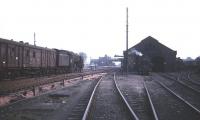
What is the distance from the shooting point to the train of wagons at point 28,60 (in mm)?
23703

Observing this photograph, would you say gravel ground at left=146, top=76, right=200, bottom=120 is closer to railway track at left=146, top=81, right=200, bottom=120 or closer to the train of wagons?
railway track at left=146, top=81, right=200, bottom=120

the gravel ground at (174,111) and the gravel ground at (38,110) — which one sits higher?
the gravel ground at (38,110)

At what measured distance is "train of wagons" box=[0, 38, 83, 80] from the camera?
23.7 metres

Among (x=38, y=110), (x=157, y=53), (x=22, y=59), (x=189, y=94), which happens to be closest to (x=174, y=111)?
(x=38, y=110)

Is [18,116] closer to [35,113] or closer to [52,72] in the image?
[35,113]

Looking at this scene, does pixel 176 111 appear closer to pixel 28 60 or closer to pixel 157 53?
pixel 28 60

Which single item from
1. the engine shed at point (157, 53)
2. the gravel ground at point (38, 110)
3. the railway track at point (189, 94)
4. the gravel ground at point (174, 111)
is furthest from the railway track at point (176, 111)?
the engine shed at point (157, 53)

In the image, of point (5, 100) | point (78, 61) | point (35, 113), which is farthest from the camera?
point (78, 61)

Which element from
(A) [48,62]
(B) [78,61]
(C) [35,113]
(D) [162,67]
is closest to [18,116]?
(C) [35,113]

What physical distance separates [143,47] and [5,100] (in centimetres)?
5706

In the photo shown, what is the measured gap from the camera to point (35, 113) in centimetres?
1280

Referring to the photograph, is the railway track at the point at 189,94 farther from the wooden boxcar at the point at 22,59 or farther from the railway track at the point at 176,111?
the wooden boxcar at the point at 22,59

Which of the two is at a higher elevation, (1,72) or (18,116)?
(1,72)

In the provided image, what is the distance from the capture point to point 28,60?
29359 mm
